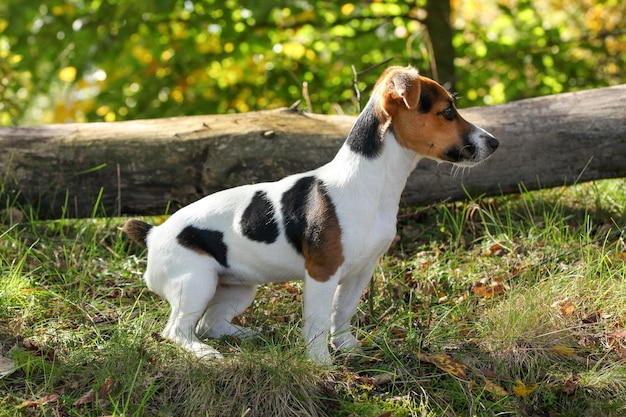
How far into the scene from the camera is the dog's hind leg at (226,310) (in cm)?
448

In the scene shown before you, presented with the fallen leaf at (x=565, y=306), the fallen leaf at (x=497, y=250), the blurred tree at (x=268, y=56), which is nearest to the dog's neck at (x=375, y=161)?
the fallen leaf at (x=565, y=306)

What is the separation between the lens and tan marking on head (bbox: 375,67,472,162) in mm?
3881

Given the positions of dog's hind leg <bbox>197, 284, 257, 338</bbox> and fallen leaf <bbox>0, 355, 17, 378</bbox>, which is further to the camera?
dog's hind leg <bbox>197, 284, 257, 338</bbox>

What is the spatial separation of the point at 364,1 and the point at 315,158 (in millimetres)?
2672

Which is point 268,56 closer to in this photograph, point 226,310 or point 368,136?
point 226,310

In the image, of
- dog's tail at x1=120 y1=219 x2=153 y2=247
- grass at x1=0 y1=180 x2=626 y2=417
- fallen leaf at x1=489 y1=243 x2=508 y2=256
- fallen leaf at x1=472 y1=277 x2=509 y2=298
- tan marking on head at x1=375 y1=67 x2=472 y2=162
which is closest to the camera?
grass at x1=0 y1=180 x2=626 y2=417

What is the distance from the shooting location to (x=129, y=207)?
228 inches

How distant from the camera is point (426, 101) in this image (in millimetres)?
3887

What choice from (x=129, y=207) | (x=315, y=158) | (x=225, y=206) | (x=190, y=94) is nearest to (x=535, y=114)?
(x=315, y=158)

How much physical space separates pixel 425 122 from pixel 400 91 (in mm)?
262

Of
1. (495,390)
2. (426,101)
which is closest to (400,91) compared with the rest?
(426,101)

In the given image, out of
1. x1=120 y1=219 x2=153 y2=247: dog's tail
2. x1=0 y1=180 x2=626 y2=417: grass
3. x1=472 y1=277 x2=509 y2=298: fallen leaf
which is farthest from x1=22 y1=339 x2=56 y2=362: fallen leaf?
x1=472 y1=277 x2=509 y2=298: fallen leaf

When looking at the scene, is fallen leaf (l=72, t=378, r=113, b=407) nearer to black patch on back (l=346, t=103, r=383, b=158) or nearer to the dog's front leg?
the dog's front leg

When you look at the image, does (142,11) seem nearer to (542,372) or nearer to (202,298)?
(202,298)
